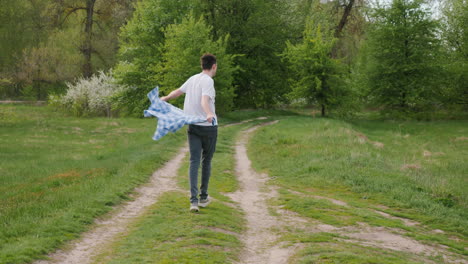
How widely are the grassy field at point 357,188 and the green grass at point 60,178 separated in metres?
3.87

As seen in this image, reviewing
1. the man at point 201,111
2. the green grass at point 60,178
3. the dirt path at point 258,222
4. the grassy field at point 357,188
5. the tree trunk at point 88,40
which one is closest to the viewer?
the dirt path at point 258,222

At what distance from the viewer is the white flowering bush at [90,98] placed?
150 ft

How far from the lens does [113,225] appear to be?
7965mm

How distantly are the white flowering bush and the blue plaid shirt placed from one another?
125ft

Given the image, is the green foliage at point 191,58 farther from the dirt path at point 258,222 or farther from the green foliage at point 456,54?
the green foliage at point 456,54

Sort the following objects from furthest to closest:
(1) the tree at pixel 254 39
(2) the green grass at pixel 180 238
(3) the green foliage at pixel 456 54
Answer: (1) the tree at pixel 254 39
(3) the green foliage at pixel 456 54
(2) the green grass at pixel 180 238

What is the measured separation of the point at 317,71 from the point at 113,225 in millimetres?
32709

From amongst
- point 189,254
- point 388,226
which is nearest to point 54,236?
point 189,254

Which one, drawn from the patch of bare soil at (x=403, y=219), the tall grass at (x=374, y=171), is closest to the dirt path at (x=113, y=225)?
the tall grass at (x=374, y=171)

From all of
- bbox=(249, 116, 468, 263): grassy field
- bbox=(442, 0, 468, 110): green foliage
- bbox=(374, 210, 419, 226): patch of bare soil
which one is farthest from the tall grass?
bbox=(442, 0, 468, 110): green foliage

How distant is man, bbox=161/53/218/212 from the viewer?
767 centimetres

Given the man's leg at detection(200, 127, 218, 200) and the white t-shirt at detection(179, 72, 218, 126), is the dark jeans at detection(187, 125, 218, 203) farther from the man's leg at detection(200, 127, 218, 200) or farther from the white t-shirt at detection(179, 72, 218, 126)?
the white t-shirt at detection(179, 72, 218, 126)

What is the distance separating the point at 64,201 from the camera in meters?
9.18

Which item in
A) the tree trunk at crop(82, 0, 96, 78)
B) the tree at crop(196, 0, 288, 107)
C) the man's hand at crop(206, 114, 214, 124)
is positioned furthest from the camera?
the tree trunk at crop(82, 0, 96, 78)
